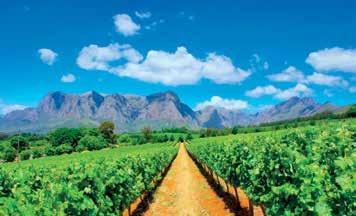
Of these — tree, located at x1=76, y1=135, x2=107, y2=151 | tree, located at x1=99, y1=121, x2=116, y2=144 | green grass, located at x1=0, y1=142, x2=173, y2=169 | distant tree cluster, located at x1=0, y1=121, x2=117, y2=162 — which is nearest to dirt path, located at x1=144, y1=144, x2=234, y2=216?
green grass, located at x1=0, y1=142, x2=173, y2=169

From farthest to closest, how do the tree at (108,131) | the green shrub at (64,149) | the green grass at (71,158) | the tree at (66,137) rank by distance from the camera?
the tree at (108,131), the tree at (66,137), the green shrub at (64,149), the green grass at (71,158)

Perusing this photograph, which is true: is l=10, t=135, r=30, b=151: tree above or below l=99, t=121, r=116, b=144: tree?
below

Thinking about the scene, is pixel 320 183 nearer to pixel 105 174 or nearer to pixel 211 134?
pixel 105 174

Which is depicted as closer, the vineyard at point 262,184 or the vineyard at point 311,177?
the vineyard at point 311,177

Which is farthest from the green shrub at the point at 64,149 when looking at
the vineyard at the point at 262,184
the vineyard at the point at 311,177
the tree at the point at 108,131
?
the vineyard at the point at 311,177

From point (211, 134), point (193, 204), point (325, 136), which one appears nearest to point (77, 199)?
point (325, 136)

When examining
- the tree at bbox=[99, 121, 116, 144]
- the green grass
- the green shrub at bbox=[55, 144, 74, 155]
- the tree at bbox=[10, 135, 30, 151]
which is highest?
the tree at bbox=[99, 121, 116, 144]

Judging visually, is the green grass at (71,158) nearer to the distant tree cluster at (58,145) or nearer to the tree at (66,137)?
the distant tree cluster at (58,145)

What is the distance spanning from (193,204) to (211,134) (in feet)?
485

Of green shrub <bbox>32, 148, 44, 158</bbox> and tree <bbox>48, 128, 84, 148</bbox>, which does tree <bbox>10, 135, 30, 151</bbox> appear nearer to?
tree <bbox>48, 128, 84, 148</bbox>

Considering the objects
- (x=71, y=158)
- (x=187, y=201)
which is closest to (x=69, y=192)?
(x=187, y=201)

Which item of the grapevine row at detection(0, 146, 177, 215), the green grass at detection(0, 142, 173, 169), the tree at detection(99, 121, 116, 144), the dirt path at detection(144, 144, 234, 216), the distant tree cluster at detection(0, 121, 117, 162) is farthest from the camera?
the tree at detection(99, 121, 116, 144)

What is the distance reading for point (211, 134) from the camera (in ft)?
564

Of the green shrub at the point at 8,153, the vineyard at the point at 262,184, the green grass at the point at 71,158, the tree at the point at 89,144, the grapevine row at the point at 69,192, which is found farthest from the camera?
the tree at the point at 89,144
